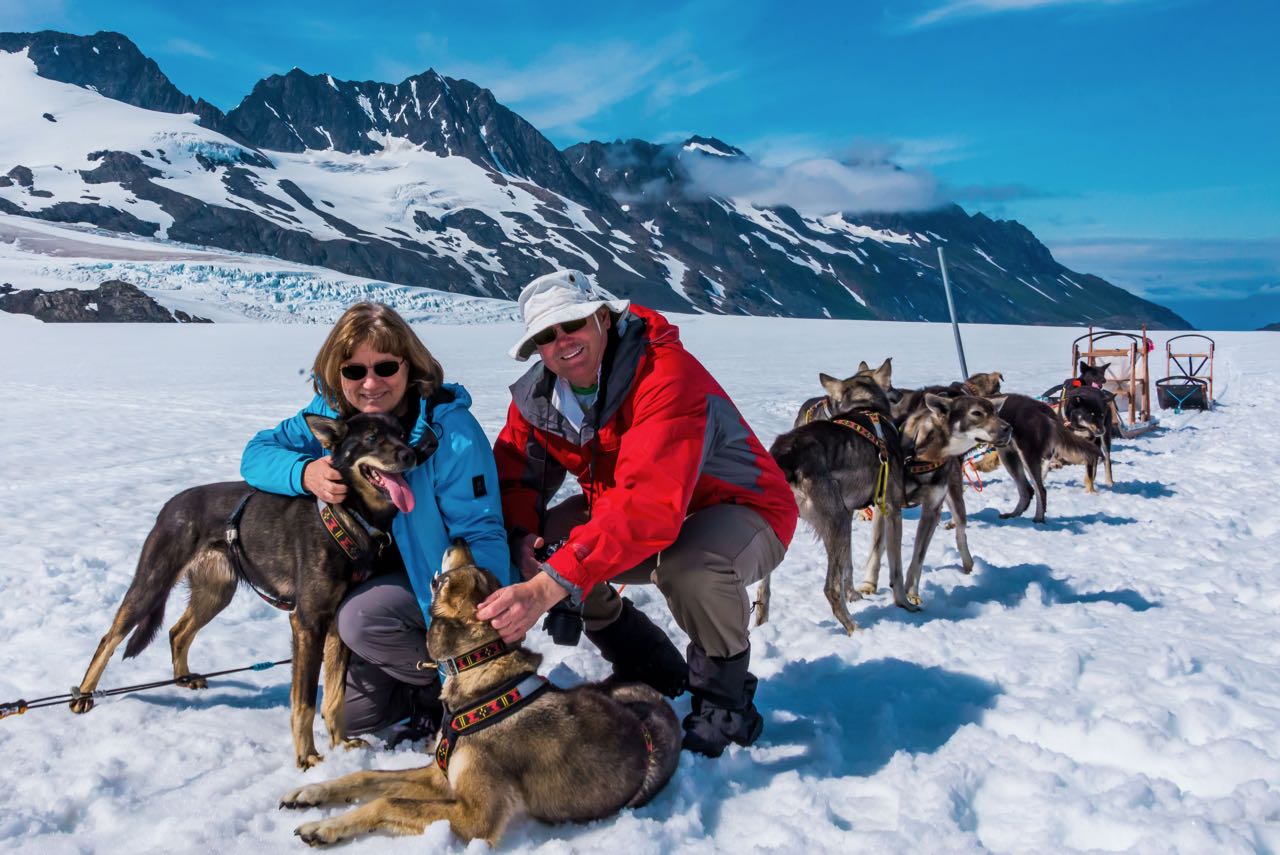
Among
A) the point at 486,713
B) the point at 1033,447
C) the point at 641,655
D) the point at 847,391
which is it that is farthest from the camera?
the point at 1033,447

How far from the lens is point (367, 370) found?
3613 millimetres

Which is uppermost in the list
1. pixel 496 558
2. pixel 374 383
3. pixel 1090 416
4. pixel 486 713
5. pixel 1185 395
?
pixel 374 383

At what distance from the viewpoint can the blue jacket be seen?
11.3 ft

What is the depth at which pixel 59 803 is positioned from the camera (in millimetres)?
2949

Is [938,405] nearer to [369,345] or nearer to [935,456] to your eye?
[935,456]

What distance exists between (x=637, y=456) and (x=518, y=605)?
75cm

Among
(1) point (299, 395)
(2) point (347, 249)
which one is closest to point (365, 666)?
(1) point (299, 395)

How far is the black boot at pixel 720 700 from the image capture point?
353 centimetres

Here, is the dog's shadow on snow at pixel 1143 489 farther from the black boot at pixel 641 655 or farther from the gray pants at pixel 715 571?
the gray pants at pixel 715 571

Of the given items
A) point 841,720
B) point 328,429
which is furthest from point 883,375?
point 328,429

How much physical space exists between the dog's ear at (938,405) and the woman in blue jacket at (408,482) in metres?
3.86

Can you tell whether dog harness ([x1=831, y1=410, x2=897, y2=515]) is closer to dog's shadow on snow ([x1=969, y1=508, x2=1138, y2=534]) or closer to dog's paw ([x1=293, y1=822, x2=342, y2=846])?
dog's shadow on snow ([x1=969, y1=508, x2=1138, y2=534])

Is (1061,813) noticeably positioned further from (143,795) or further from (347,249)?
(347,249)

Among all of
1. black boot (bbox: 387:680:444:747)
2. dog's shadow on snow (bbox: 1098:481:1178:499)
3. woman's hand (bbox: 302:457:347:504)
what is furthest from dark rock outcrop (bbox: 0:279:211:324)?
black boot (bbox: 387:680:444:747)
